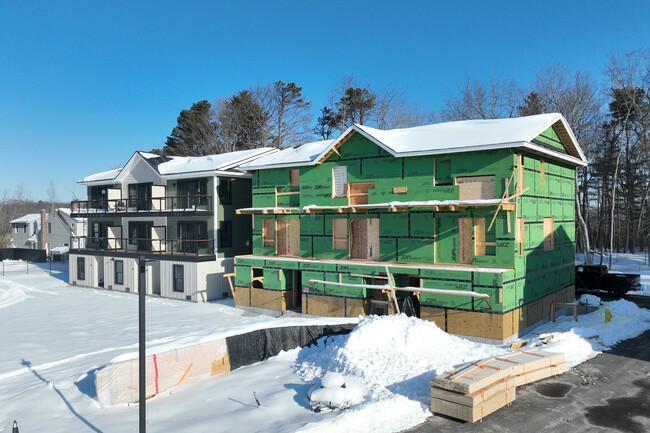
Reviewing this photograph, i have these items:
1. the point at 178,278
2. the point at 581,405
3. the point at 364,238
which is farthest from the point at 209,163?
the point at 581,405

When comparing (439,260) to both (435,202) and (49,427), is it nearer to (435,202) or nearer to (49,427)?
(435,202)

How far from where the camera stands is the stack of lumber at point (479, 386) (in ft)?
39.2

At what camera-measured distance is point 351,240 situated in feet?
83.1

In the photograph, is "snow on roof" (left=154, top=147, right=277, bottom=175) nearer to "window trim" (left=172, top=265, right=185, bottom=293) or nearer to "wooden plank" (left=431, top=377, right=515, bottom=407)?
"window trim" (left=172, top=265, right=185, bottom=293)

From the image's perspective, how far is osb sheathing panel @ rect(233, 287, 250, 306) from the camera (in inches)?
1136

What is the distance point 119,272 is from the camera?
38469 millimetres

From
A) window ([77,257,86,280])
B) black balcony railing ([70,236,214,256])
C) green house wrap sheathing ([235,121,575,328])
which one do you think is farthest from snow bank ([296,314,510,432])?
window ([77,257,86,280])

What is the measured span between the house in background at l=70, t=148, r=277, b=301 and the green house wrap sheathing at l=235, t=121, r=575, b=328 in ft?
17.7

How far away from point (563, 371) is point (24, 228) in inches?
3373

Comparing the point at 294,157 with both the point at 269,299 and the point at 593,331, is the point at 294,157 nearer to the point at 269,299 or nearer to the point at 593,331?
the point at 269,299

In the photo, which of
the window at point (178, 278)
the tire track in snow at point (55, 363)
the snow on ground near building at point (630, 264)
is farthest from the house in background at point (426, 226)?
the snow on ground near building at point (630, 264)

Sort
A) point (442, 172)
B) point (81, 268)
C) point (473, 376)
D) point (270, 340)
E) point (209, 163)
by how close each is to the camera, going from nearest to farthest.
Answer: point (473, 376), point (270, 340), point (442, 172), point (209, 163), point (81, 268)

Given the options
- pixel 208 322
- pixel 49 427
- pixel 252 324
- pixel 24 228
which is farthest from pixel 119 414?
pixel 24 228

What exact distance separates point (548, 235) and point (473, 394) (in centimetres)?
1535
